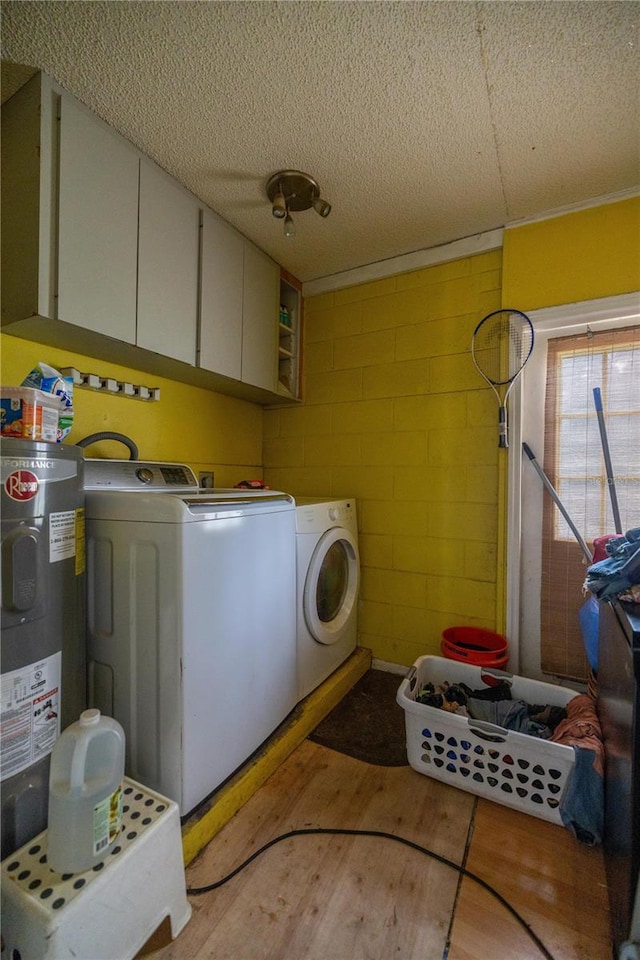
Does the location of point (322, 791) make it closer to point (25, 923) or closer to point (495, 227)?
point (25, 923)

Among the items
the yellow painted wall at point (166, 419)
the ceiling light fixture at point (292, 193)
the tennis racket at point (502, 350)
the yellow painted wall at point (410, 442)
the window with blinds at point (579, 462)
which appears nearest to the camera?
the yellow painted wall at point (166, 419)

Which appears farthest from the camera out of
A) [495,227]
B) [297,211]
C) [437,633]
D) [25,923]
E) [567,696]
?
[437,633]

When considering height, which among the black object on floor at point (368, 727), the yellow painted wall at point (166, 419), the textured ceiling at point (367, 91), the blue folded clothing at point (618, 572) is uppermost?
the textured ceiling at point (367, 91)

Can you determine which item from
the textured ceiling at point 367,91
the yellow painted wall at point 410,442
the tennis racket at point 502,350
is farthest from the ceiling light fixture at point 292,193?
A: the tennis racket at point 502,350

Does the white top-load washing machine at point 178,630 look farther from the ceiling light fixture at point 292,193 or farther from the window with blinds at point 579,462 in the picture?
the window with blinds at point 579,462

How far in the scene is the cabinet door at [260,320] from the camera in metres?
2.07

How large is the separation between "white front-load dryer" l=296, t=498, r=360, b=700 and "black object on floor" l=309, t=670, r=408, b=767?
0.17 m

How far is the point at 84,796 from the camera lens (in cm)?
80

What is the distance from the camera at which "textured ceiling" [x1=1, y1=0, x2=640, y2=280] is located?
42.1 inches

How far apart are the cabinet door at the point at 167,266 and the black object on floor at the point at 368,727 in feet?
5.85

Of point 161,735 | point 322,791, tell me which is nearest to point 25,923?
point 161,735

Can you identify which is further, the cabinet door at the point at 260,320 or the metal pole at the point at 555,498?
the cabinet door at the point at 260,320

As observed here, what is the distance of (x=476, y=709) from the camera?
1532 millimetres

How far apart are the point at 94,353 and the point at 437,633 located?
7.09 ft
